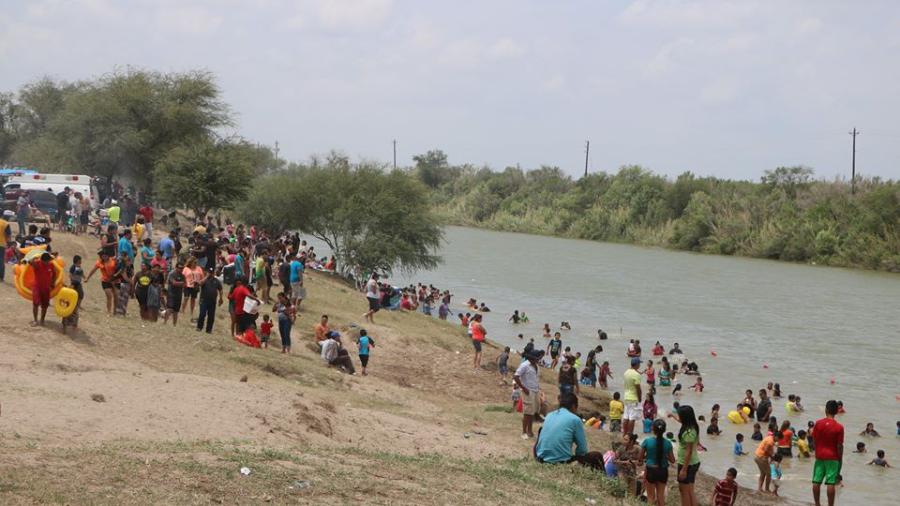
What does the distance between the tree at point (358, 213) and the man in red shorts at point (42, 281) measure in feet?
85.2

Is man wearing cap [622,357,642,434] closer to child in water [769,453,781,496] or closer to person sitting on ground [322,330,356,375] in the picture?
child in water [769,453,781,496]

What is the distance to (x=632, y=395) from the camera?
650 inches

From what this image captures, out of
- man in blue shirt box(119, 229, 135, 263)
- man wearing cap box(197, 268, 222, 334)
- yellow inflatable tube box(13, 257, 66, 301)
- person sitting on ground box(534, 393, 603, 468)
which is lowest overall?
person sitting on ground box(534, 393, 603, 468)

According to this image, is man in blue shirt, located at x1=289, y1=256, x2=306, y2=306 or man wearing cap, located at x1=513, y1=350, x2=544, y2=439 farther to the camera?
man in blue shirt, located at x1=289, y1=256, x2=306, y2=306

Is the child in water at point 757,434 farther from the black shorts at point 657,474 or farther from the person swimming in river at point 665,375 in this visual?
the black shorts at point 657,474

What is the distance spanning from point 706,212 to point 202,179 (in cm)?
5299

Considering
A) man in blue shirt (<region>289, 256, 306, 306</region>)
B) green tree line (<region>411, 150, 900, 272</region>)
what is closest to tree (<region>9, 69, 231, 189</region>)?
green tree line (<region>411, 150, 900, 272</region>)

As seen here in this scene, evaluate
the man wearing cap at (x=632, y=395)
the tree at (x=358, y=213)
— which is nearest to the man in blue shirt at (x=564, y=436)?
the man wearing cap at (x=632, y=395)

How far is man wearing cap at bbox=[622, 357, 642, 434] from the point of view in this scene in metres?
16.2

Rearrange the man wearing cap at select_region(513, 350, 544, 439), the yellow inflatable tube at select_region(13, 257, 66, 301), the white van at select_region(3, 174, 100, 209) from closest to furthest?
1. the yellow inflatable tube at select_region(13, 257, 66, 301)
2. the man wearing cap at select_region(513, 350, 544, 439)
3. the white van at select_region(3, 174, 100, 209)

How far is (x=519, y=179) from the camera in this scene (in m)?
124

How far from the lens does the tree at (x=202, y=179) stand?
40.4 metres

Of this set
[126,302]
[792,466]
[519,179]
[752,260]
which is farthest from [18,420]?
[519,179]

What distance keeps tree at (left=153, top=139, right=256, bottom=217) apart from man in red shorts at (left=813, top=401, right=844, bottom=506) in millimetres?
31022
